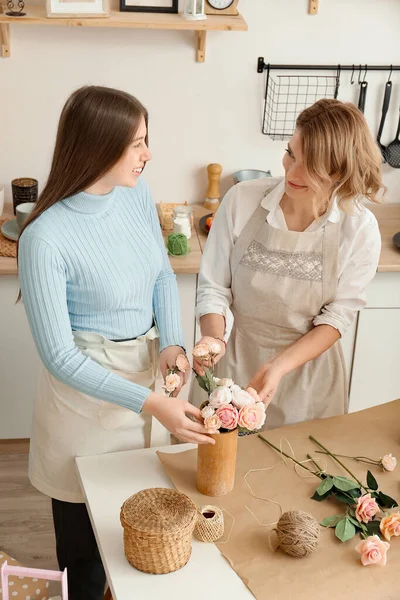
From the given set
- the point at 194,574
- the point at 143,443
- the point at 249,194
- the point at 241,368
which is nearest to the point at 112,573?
the point at 194,574

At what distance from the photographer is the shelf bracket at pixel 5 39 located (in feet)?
9.66

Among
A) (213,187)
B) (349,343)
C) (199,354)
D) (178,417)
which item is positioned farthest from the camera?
(213,187)

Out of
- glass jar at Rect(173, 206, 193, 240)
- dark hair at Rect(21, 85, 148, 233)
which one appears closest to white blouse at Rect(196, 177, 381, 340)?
dark hair at Rect(21, 85, 148, 233)

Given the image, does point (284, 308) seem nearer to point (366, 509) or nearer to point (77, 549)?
point (366, 509)

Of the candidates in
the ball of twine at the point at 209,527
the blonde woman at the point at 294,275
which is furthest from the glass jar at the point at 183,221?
the ball of twine at the point at 209,527

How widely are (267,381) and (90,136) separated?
717 mm

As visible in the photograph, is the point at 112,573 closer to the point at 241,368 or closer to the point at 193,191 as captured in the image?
the point at 241,368

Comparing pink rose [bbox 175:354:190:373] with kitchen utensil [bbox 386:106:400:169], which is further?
kitchen utensil [bbox 386:106:400:169]

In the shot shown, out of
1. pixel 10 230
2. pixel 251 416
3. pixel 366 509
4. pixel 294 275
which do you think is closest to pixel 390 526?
pixel 366 509

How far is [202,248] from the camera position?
304cm

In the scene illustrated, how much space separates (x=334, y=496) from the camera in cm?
171

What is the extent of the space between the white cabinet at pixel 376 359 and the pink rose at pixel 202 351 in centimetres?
141

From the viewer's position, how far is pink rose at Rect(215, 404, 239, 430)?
1.60 m

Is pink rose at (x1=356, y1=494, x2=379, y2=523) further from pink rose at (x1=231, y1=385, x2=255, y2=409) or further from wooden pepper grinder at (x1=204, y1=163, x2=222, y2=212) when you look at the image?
wooden pepper grinder at (x1=204, y1=163, x2=222, y2=212)
